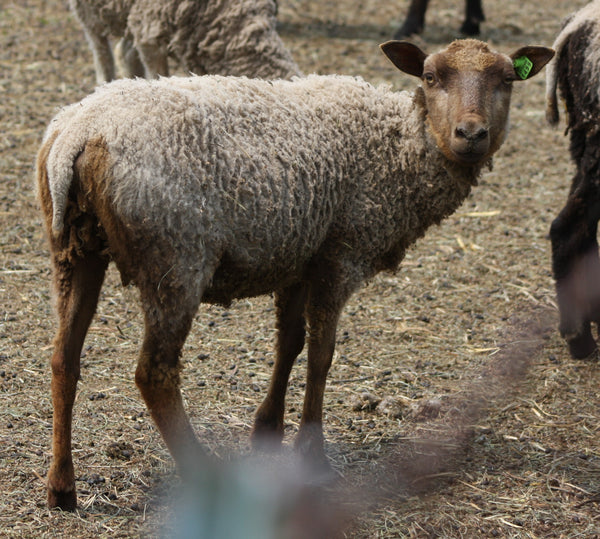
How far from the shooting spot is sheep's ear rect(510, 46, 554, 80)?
4.03 metres

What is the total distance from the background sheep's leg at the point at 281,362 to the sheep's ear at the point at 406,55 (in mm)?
1166

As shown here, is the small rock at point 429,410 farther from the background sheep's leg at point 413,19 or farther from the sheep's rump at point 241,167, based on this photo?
the background sheep's leg at point 413,19

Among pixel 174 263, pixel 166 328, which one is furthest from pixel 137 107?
pixel 166 328

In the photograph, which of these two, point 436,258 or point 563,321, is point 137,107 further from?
point 436,258

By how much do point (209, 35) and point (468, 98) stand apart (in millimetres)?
3130

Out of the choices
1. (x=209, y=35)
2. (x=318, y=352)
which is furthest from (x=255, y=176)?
(x=209, y=35)

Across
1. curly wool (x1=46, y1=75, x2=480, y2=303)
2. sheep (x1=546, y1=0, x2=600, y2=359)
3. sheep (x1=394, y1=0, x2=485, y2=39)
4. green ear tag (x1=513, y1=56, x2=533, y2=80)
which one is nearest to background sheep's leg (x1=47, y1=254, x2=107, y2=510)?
curly wool (x1=46, y1=75, x2=480, y2=303)

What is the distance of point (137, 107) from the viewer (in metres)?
3.28

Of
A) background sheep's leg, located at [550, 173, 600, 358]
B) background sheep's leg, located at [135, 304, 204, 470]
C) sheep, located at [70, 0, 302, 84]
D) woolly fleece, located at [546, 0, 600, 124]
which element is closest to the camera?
background sheep's leg, located at [135, 304, 204, 470]

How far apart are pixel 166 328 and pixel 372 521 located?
1160 mm

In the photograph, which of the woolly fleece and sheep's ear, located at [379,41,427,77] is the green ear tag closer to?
sheep's ear, located at [379,41,427,77]

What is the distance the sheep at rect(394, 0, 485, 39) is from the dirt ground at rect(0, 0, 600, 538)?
3991mm

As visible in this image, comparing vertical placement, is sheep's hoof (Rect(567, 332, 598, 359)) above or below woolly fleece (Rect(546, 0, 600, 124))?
below

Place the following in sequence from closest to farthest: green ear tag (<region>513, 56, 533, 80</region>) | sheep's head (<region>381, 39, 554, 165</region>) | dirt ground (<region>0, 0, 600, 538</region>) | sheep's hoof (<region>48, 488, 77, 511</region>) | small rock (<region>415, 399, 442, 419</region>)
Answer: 1. sheep's hoof (<region>48, 488, 77, 511</region>)
2. dirt ground (<region>0, 0, 600, 538</region>)
3. sheep's head (<region>381, 39, 554, 165</region>)
4. green ear tag (<region>513, 56, 533, 80</region>)
5. small rock (<region>415, 399, 442, 419</region>)
